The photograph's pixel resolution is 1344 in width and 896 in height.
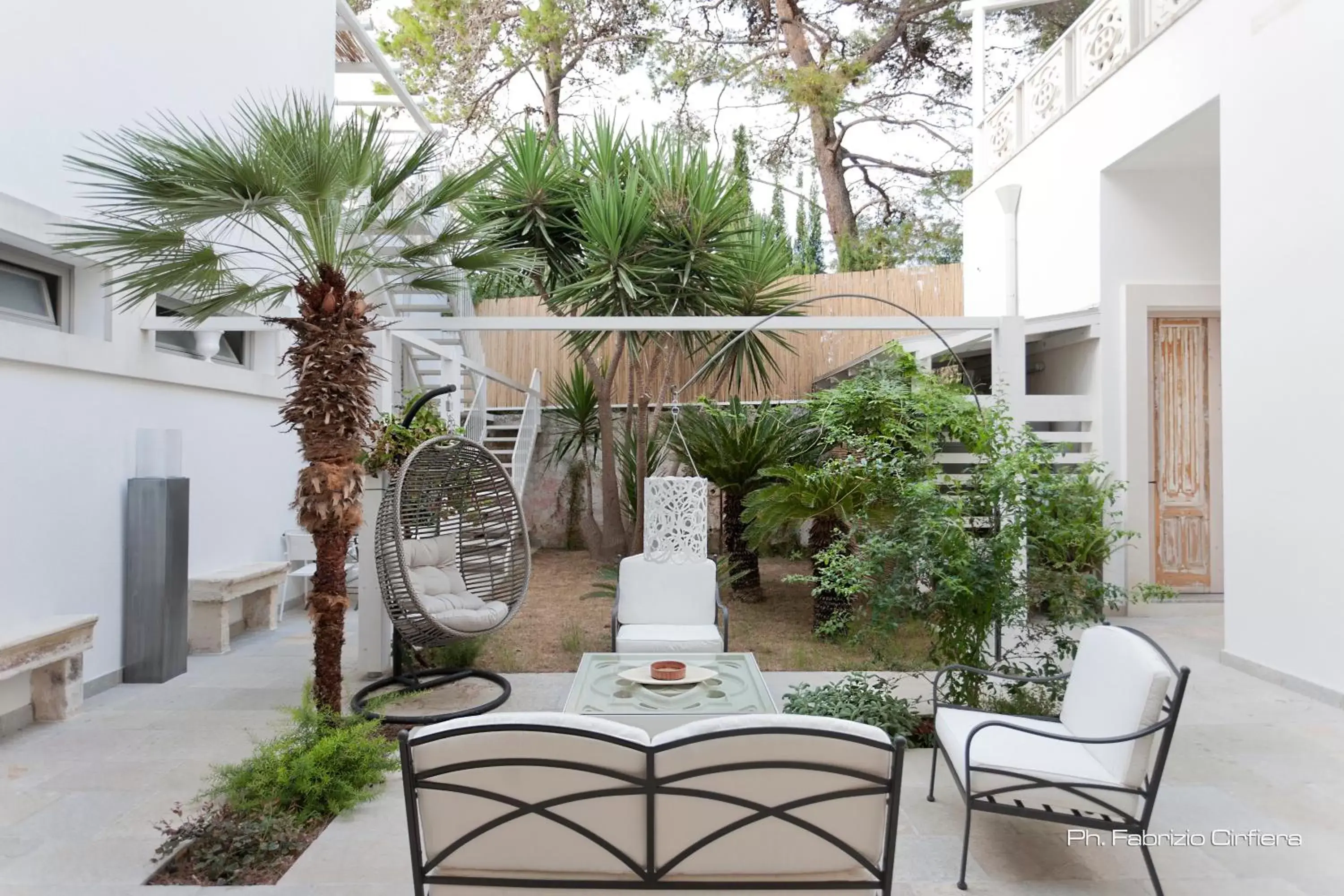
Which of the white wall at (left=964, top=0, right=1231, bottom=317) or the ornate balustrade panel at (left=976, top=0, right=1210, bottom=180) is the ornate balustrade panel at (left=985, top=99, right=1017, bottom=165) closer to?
the ornate balustrade panel at (left=976, top=0, right=1210, bottom=180)

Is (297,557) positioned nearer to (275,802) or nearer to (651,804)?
(275,802)

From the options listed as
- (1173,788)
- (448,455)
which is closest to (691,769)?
(1173,788)

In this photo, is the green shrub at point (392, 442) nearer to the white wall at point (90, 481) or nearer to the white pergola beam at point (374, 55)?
the white wall at point (90, 481)

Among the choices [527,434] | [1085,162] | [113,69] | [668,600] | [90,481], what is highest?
[1085,162]

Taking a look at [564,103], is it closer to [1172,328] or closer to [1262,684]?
[1172,328]

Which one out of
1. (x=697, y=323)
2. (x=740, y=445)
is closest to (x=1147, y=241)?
(x=740, y=445)

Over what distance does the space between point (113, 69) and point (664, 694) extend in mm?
4851

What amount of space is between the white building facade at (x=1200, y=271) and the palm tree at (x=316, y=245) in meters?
4.51

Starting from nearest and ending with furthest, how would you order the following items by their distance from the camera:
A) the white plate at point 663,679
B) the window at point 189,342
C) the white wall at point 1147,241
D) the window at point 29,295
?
the white plate at point 663,679 → the window at point 29,295 → the window at point 189,342 → the white wall at point 1147,241

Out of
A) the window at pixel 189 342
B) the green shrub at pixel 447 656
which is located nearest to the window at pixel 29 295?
the window at pixel 189 342

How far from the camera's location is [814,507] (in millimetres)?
6238

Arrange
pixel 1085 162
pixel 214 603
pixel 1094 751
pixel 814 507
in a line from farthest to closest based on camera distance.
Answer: pixel 1085 162 → pixel 814 507 → pixel 214 603 → pixel 1094 751

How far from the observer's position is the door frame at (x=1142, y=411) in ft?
24.0

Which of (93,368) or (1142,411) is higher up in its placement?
(93,368)
